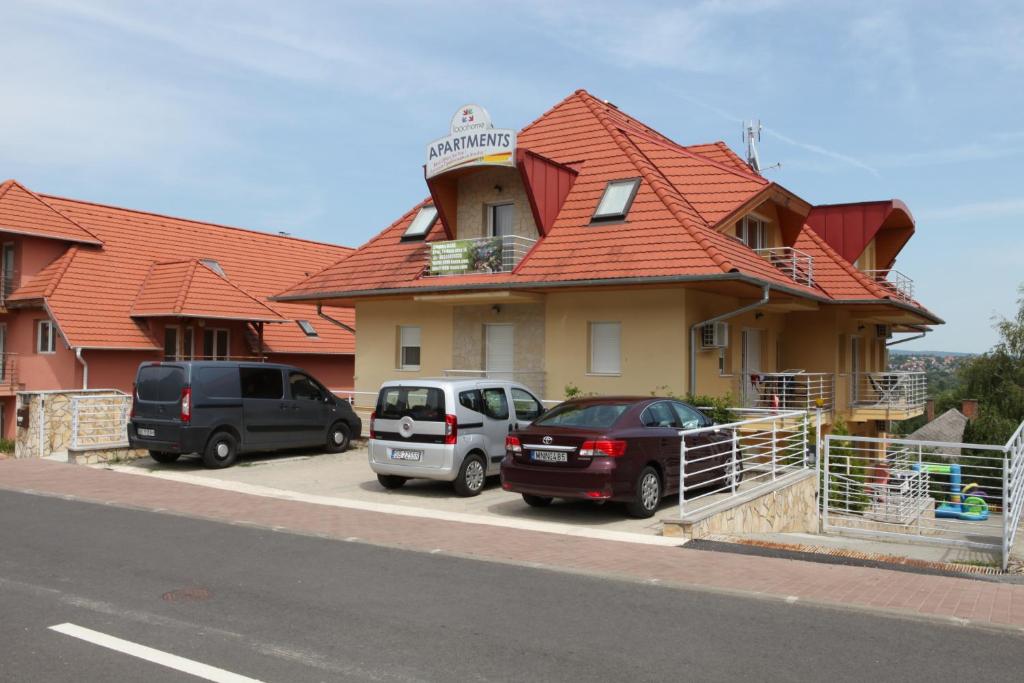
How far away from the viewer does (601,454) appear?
432 inches

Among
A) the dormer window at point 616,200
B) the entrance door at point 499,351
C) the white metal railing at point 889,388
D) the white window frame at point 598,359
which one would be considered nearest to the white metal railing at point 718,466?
the white window frame at point 598,359

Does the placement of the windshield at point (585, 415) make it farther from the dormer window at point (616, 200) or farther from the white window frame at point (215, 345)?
the white window frame at point (215, 345)

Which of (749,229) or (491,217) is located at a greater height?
(491,217)

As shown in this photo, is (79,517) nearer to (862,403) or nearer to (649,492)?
(649,492)

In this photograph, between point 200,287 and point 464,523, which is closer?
point 464,523

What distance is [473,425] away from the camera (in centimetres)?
1348

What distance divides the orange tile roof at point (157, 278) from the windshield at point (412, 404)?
1715 cm

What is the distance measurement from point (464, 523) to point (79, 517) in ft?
16.5

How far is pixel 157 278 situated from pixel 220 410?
Answer: 55.0 ft

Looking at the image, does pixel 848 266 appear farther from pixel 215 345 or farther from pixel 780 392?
pixel 215 345

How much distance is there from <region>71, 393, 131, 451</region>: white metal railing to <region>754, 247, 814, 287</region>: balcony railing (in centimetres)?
1565

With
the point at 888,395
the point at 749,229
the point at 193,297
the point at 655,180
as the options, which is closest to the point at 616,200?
the point at 655,180

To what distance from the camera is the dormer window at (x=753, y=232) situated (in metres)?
22.5

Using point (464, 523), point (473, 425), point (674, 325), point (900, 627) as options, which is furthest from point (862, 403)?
point (900, 627)
